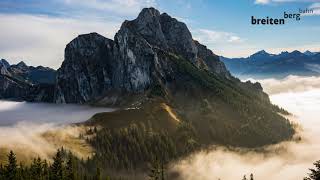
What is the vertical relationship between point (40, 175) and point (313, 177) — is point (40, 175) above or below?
below

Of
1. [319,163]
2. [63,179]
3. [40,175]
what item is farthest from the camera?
[40,175]

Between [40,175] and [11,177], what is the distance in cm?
3219

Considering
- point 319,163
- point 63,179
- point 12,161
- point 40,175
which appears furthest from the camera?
point 40,175

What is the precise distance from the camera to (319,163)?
57.3m

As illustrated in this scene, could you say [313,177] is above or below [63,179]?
above

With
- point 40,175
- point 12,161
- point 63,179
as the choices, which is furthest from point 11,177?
point 40,175

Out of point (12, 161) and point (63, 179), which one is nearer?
point (12, 161)

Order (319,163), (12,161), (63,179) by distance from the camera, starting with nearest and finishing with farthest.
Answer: (319,163)
(12,161)
(63,179)

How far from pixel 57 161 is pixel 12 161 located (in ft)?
47.5

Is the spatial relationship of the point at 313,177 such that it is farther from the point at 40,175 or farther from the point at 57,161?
the point at 40,175

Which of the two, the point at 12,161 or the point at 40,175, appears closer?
the point at 12,161

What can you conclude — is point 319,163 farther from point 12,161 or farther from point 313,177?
point 12,161

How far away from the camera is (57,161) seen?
531 feet

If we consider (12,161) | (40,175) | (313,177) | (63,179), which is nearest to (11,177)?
(12,161)
